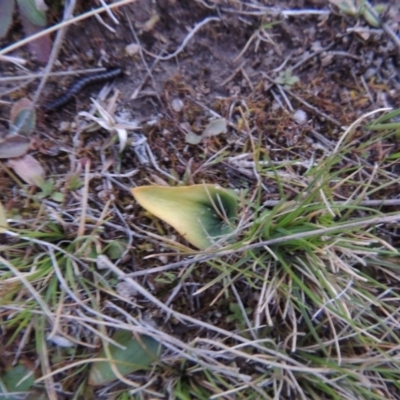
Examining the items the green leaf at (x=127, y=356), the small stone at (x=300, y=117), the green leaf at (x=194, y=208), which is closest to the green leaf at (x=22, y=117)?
the green leaf at (x=194, y=208)

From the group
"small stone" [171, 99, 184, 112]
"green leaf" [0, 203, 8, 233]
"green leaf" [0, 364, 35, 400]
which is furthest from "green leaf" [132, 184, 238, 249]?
"green leaf" [0, 364, 35, 400]

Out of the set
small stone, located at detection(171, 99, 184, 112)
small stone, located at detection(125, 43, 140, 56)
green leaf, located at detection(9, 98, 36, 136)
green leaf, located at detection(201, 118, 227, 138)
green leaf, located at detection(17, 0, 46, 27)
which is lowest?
green leaf, located at detection(201, 118, 227, 138)

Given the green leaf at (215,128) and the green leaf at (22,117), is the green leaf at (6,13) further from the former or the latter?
the green leaf at (215,128)

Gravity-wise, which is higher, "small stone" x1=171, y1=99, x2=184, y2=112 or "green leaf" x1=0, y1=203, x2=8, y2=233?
"small stone" x1=171, y1=99, x2=184, y2=112

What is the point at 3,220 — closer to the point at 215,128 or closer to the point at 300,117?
the point at 215,128

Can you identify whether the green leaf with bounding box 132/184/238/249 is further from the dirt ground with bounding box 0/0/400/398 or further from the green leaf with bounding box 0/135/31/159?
the green leaf with bounding box 0/135/31/159

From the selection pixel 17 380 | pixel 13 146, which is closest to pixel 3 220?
pixel 13 146
